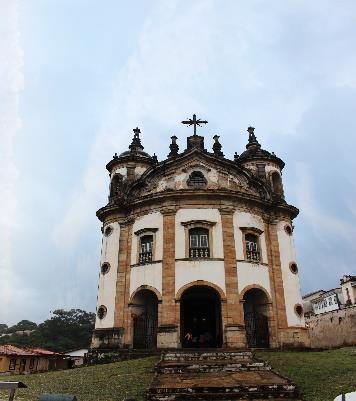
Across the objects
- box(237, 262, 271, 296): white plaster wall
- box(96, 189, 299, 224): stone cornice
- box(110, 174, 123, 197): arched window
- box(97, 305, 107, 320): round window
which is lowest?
box(97, 305, 107, 320): round window

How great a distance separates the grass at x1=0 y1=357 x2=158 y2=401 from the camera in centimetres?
1168

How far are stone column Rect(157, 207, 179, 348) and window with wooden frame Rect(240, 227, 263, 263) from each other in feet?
13.1

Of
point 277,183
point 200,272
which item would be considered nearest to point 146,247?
point 200,272

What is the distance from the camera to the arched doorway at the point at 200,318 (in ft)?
72.9

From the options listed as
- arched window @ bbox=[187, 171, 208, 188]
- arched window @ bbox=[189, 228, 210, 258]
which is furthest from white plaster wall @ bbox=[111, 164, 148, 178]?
arched window @ bbox=[189, 228, 210, 258]

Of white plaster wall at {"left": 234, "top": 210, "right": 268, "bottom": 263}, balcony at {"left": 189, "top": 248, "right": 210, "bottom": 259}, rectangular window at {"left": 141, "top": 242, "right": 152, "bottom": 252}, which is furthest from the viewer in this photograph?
rectangular window at {"left": 141, "top": 242, "right": 152, "bottom": 252}

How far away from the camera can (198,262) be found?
70.1 ft

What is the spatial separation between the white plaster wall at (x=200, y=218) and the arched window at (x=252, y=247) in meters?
1.78

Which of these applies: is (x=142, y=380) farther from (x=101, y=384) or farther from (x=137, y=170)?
(x=137, y=170)

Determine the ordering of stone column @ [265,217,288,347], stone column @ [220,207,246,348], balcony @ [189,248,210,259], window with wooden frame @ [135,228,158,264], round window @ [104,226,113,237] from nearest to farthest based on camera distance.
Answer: stone column @ [220,207,246,348]
stone column @ [265,217,288,347]
balcony @ [189,248,210,259]
window with wooden frame @ [135,228,158,264]
round window @ [104,226,113,237]

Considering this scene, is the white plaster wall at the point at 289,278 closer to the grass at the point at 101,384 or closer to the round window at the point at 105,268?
the grass at the point at 101,384

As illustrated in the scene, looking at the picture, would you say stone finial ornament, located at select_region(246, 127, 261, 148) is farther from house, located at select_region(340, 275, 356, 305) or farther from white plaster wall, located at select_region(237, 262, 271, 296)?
house, located at select_region(340, 275, 356, 305)

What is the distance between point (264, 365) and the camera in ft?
47.5

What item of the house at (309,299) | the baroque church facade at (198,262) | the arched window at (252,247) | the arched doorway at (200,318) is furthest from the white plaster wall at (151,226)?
the house at (309,299)
